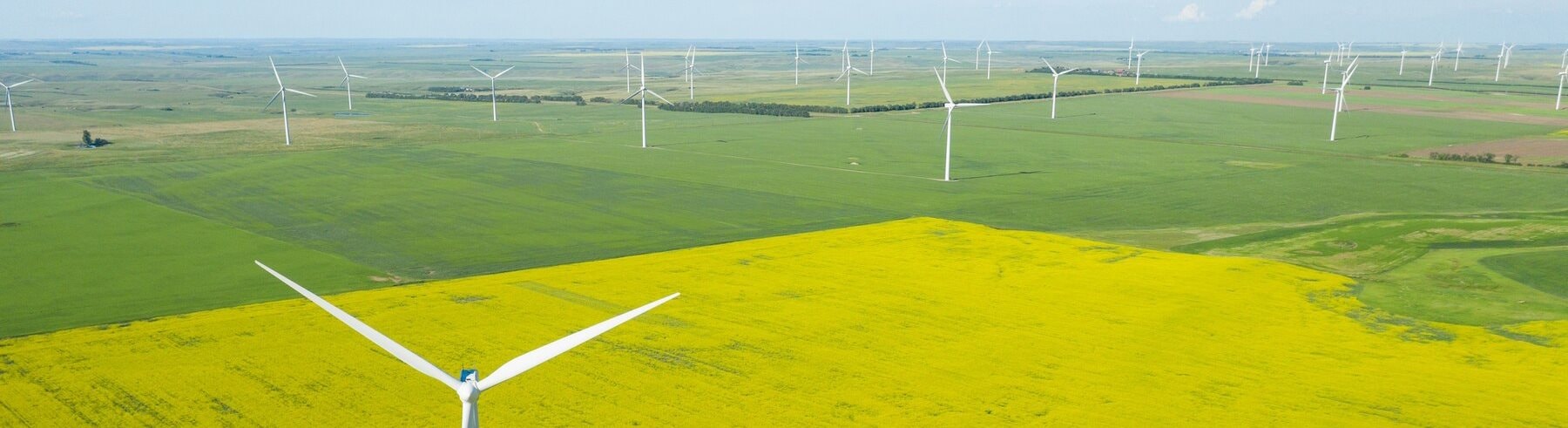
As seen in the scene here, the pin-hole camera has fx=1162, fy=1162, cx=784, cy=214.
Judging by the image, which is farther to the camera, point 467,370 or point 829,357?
point 829,357

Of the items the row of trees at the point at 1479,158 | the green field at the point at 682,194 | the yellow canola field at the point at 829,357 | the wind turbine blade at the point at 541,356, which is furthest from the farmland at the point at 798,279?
the wind turbine blade at the point at 541,356

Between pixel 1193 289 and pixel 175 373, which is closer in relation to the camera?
pixel 175 373

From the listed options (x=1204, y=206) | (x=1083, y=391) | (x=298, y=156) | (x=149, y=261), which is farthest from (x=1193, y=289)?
(x=298, y=156)

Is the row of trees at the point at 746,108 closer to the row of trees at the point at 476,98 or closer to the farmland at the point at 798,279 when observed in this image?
the row of trees at the point at 476,98

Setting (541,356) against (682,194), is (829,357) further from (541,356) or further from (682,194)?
(682,194)

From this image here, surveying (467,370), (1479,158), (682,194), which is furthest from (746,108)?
(467,370)

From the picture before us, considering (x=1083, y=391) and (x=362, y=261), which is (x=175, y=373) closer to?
(x=362, y=261)
